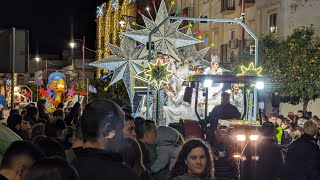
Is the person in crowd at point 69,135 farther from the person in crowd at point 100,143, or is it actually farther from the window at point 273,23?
the window at point 273,23

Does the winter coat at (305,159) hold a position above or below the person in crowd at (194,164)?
below

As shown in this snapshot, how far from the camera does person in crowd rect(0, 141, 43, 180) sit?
448cm

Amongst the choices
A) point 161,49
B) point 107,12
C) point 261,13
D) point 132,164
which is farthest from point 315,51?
point 107,12

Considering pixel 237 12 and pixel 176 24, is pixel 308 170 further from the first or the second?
pixel 237 12

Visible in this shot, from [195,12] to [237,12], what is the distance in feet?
26.9

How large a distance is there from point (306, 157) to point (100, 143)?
5.35m

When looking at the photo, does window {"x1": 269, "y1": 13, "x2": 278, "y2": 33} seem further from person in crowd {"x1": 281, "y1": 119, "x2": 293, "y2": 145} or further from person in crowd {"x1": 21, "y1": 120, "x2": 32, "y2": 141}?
person in crowd {"x1": 21, "y1": 120, "x2": 32, "y2": 141}

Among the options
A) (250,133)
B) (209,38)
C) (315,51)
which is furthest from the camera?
(209,38)

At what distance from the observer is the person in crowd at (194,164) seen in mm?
5406

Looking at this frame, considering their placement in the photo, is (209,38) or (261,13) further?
(209,38)

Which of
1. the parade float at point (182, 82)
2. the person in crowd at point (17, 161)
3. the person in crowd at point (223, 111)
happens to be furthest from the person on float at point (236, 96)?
the person in crowd at point (17, 161)

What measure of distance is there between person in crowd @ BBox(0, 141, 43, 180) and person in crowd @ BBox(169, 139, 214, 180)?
1352mm

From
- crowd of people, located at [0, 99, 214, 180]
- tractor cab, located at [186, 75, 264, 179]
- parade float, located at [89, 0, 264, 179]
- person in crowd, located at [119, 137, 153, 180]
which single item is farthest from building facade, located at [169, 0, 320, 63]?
crowd of people, located at [0, 99, 214, 180]

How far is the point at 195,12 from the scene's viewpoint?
49.9m
